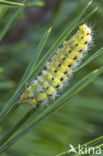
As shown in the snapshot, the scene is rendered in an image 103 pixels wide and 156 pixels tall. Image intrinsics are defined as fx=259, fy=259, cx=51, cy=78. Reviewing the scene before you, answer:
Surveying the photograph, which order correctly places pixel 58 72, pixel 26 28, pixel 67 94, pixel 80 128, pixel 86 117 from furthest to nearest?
pixel 26 28, pixel 86 117, pixel 80 128, pixel 58 72, pixel 67 94

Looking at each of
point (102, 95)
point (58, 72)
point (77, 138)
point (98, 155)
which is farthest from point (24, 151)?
point (98, 155)

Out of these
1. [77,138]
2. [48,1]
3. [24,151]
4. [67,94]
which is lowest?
[67,94]

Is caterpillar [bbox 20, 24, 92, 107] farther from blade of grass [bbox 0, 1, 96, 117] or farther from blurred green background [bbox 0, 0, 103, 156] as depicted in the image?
blurred green background [bbox 0, 0, 103, 156]

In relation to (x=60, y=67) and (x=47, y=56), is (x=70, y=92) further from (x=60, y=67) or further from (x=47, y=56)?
(x=60, y=67)

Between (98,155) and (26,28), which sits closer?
(98,155)

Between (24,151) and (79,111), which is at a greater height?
(79,111)

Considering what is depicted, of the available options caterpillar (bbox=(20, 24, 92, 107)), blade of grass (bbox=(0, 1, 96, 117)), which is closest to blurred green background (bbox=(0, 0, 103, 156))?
caterpillar (bbox=(20, 24, 92, 107))

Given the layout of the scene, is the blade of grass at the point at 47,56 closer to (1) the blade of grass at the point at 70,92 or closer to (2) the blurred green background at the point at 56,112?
(1) the blade of grass at the point at 70,92

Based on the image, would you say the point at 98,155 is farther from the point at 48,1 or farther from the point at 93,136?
the point at 48,1
